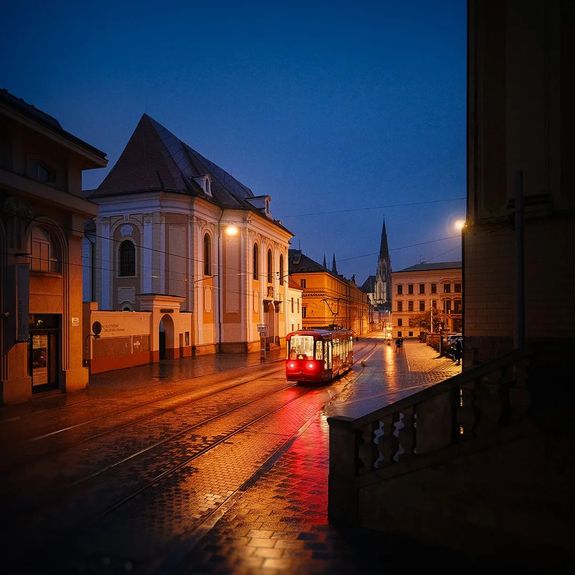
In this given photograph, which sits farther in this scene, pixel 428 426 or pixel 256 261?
pixel 256 261

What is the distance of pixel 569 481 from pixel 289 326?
4835 centimetres

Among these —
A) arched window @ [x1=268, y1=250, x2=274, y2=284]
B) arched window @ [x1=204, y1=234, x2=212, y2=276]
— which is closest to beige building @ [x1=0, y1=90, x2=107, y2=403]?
arched window @ [x1=204, y1=234, x2=212, y2=276]

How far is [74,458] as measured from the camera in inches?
348

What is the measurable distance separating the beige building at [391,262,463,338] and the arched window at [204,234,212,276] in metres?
41.5

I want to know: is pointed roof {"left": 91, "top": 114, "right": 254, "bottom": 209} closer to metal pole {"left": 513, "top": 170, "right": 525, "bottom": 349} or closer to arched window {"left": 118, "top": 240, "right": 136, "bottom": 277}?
arched window {"left": 118, "top": 240, "right": 136, "bottom": 277}

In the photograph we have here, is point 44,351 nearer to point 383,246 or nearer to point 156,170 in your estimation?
point 156,170

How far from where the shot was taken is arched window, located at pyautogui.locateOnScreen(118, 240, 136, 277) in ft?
113

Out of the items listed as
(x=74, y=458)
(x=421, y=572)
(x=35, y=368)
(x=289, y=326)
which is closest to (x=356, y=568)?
(x=421, y=572)

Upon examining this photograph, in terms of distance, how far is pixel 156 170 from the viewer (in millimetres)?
36281

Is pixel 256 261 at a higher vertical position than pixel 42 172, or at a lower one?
lower

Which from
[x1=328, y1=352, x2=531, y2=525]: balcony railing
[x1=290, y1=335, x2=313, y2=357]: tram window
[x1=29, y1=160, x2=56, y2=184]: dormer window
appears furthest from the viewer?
[x1=290, y1=335, x2=313, y2=357]: tram window

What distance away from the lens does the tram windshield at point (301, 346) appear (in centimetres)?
1958

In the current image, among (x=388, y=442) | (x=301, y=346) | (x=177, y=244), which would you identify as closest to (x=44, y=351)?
(x=301, y=346)

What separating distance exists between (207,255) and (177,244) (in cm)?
380
